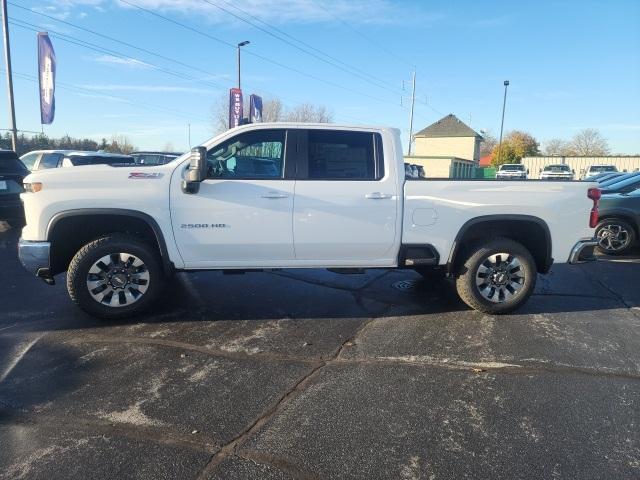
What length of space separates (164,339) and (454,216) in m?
3.19

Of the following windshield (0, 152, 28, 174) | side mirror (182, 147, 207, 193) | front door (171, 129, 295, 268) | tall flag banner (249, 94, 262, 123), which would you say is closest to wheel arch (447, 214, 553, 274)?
front door (171, 129, 295, 268)

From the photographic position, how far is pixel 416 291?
244 inches

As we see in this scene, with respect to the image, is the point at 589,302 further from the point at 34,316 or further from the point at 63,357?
the point at 34,316

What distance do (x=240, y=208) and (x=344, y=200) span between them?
107cm

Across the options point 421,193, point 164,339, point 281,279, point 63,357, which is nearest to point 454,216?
point 421,193

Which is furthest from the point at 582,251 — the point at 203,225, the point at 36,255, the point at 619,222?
the point at 36,255

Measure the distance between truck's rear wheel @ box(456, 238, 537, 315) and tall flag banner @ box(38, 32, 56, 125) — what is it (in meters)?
19.5

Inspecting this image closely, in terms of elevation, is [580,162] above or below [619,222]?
above

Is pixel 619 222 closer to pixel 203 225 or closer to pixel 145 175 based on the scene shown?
pixel 203 225

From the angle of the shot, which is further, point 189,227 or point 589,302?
point 589,302

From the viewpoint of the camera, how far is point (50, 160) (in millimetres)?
12297

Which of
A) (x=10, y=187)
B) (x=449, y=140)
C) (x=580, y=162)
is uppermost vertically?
(x=449, y=140)

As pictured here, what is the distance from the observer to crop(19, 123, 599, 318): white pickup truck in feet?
14.9

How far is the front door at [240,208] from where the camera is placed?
15.3ft
